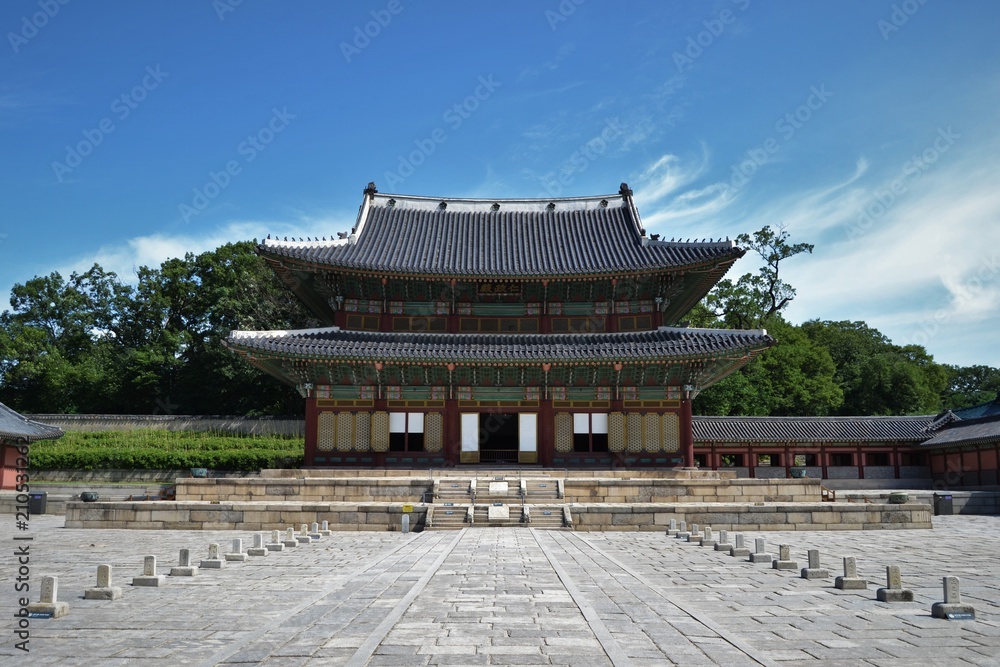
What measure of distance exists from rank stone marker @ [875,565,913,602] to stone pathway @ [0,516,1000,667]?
210 mm

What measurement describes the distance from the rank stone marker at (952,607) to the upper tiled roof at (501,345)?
67.6 ft

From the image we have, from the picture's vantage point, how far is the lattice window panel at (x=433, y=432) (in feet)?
105

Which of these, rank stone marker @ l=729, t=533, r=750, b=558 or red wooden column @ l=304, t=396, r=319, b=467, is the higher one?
red wooden column @ l=304, t=396, r=319, b=467

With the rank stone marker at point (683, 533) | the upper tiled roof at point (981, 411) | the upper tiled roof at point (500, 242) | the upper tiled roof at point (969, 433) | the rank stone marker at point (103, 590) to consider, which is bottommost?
the rank stone marker at point (683, 533)

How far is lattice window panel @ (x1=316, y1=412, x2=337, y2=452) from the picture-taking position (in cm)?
3178

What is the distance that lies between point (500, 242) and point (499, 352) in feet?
27.6

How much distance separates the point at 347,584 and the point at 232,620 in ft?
8.95

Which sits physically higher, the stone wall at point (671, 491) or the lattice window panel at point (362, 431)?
the lattice window panel at point (362, 431)

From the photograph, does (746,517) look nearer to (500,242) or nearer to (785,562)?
(785,562)

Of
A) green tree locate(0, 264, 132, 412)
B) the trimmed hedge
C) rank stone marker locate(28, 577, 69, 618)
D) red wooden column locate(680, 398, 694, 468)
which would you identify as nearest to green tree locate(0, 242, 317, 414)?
green tree locate(0, 264, 132, 412)

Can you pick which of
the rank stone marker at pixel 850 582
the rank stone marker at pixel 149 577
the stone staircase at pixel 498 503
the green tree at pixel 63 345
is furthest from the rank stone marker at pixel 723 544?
the green tree at pixel 63 345

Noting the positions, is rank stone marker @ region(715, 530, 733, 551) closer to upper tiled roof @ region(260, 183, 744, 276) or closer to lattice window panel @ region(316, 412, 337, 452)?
upper tiled roof @ region(260, 183, 744, 276)

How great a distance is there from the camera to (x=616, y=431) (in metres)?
32.3

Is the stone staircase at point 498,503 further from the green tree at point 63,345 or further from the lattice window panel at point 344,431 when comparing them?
the green tree at point 63,345
